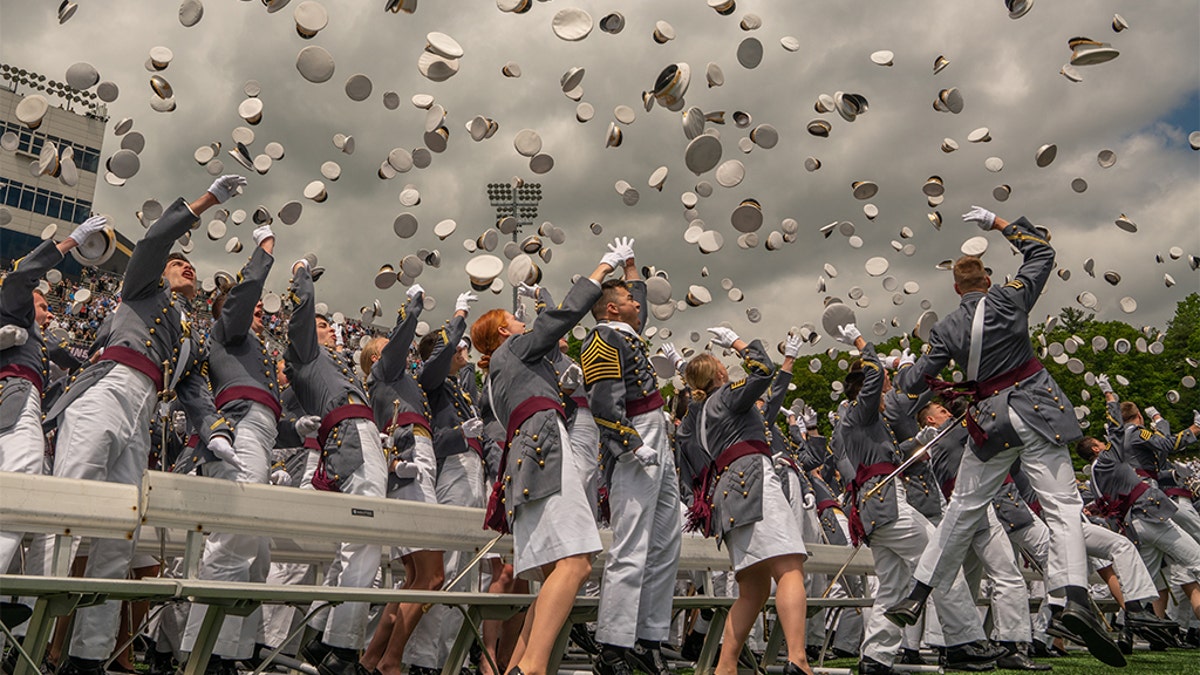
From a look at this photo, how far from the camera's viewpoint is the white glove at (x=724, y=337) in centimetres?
619

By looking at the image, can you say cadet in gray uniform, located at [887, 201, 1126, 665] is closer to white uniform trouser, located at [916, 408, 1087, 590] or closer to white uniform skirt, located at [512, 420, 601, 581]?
white uniform trouser, located at [916, 408, 1087, 590]

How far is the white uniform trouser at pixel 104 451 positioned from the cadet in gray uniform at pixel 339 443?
0.98m

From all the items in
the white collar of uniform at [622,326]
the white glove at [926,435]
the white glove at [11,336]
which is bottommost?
the white glove at [926,435]

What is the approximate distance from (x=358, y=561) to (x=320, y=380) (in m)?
1.19

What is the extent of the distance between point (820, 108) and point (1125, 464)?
16.8ft

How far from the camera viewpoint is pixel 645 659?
5145 mm

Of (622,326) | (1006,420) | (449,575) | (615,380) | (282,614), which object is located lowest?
(282,614)

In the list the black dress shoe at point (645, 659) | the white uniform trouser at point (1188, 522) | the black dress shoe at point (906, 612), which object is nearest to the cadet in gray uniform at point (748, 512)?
the black dress shoe at point (645, 659)

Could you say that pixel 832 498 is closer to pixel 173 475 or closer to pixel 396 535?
pixel 396 535

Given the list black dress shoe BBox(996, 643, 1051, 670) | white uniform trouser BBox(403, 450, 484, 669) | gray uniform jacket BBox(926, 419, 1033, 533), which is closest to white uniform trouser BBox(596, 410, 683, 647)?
white uniform trouser BBox(403, 450, 484, 669)

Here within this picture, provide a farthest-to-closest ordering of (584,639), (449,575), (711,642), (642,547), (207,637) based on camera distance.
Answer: (584,639) → (449,575) → (711,642) → (642,547) → (207,637)

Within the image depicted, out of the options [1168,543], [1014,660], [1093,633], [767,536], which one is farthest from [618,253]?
[1168,543]

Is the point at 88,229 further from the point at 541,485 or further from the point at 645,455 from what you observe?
the point at 645,455

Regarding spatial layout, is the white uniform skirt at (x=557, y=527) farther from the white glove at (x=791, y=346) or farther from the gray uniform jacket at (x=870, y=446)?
the gray uniform jacket at (x=870, y=446)
